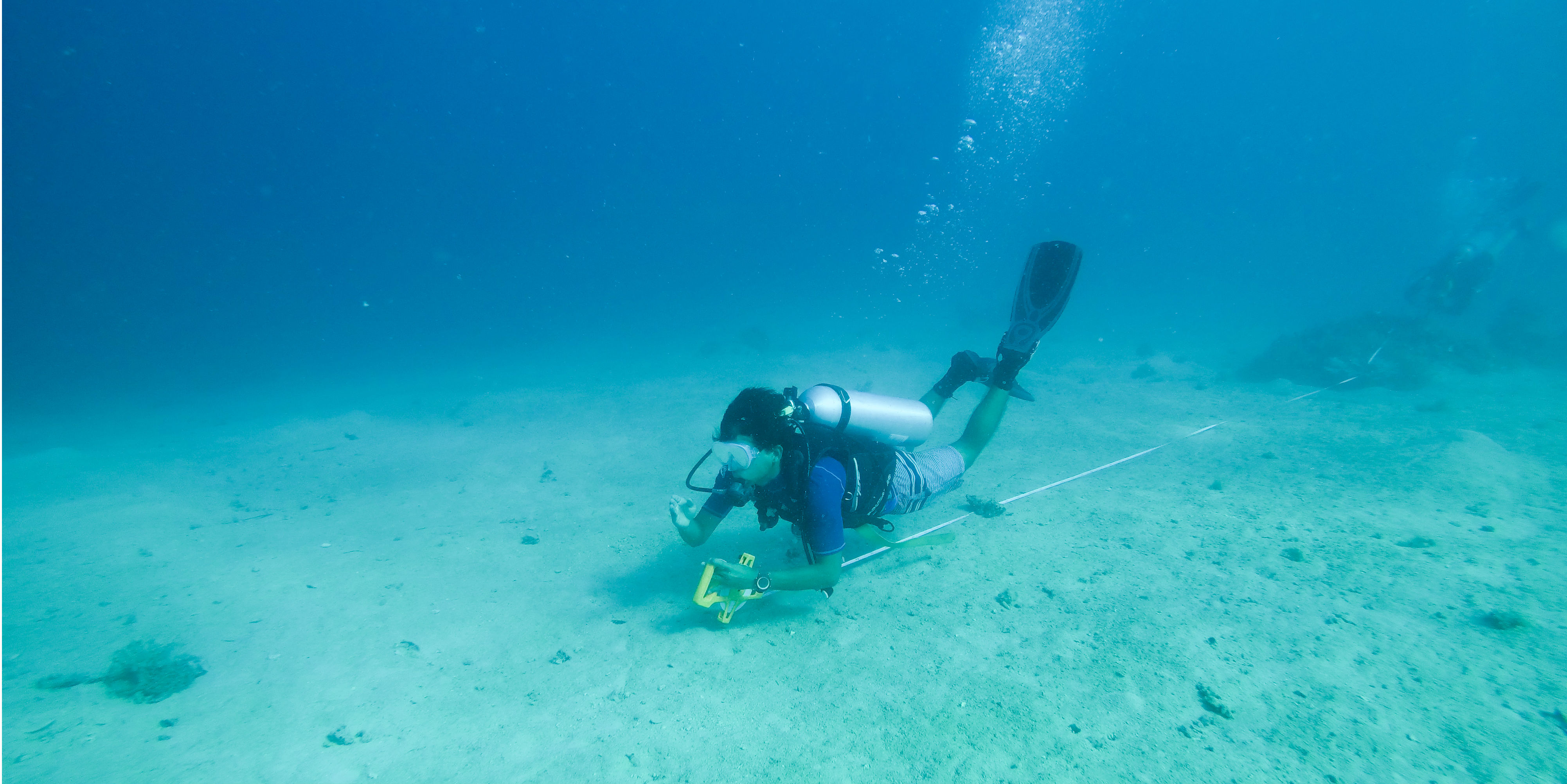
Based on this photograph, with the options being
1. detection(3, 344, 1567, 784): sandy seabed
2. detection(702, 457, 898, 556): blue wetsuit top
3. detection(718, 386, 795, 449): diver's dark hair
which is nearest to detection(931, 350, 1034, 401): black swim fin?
detection(3, 344, 1567, 784): sandy seabed

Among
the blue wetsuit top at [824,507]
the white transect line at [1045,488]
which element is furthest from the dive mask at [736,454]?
the white transect line at [1045,488]

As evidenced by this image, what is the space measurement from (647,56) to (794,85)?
106 feet

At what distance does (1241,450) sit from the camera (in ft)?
21.6

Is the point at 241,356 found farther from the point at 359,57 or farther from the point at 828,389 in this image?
the point at 359,57

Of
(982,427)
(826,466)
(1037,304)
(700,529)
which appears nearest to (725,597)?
(700,529)

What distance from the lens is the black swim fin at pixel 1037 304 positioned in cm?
510

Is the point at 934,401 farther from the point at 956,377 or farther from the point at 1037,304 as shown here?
the point at 1037,304

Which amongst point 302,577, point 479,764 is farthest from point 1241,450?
point 302,577

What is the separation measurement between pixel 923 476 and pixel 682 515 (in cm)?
207

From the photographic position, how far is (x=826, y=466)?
360cm

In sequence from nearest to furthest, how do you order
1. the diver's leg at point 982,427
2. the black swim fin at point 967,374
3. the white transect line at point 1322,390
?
the diver's leg at point 982,427 < the black swim fin at point 967,374 < the white transect line at point 1322,390

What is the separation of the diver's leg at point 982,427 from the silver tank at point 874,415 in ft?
3.50

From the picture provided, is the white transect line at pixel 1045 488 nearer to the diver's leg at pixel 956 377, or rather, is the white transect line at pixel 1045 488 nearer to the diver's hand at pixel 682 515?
the diver's leg at pixel 956 377

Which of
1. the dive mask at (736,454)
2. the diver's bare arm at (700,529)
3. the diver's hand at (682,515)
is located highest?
the dive mask at (736,454)
